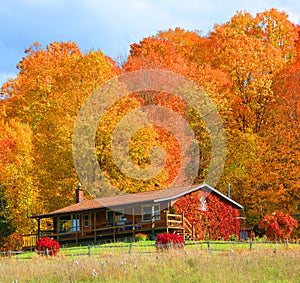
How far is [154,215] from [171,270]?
19.9m

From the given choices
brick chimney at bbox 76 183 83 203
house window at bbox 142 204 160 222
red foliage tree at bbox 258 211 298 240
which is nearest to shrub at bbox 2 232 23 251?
brick chimney at bbox 76 183 83 203

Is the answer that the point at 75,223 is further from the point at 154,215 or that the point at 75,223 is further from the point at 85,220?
the point at 154,215

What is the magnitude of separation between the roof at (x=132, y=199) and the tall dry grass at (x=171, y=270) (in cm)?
1563

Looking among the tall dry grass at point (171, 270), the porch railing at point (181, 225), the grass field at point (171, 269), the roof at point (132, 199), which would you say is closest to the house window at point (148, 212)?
the roof at point (132, 199)

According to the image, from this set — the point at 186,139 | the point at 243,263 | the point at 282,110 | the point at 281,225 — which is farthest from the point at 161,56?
the point at 243,263

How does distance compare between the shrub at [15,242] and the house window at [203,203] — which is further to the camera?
the shrub at [15,242]

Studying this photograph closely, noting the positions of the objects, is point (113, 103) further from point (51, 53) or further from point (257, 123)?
point (51, 53)

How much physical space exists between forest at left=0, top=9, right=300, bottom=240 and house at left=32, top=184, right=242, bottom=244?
169 centimetres

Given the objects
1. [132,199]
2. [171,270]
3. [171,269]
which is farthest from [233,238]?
[171,270]

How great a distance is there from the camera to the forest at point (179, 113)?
Result: 39812mm

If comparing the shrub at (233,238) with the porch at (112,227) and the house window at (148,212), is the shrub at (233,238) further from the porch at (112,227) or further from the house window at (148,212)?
the house window at (148,212)

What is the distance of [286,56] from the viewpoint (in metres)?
52.2

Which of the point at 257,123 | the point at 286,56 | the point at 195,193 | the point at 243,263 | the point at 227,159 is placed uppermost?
the point at 286,56

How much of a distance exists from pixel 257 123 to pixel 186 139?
5901mm
